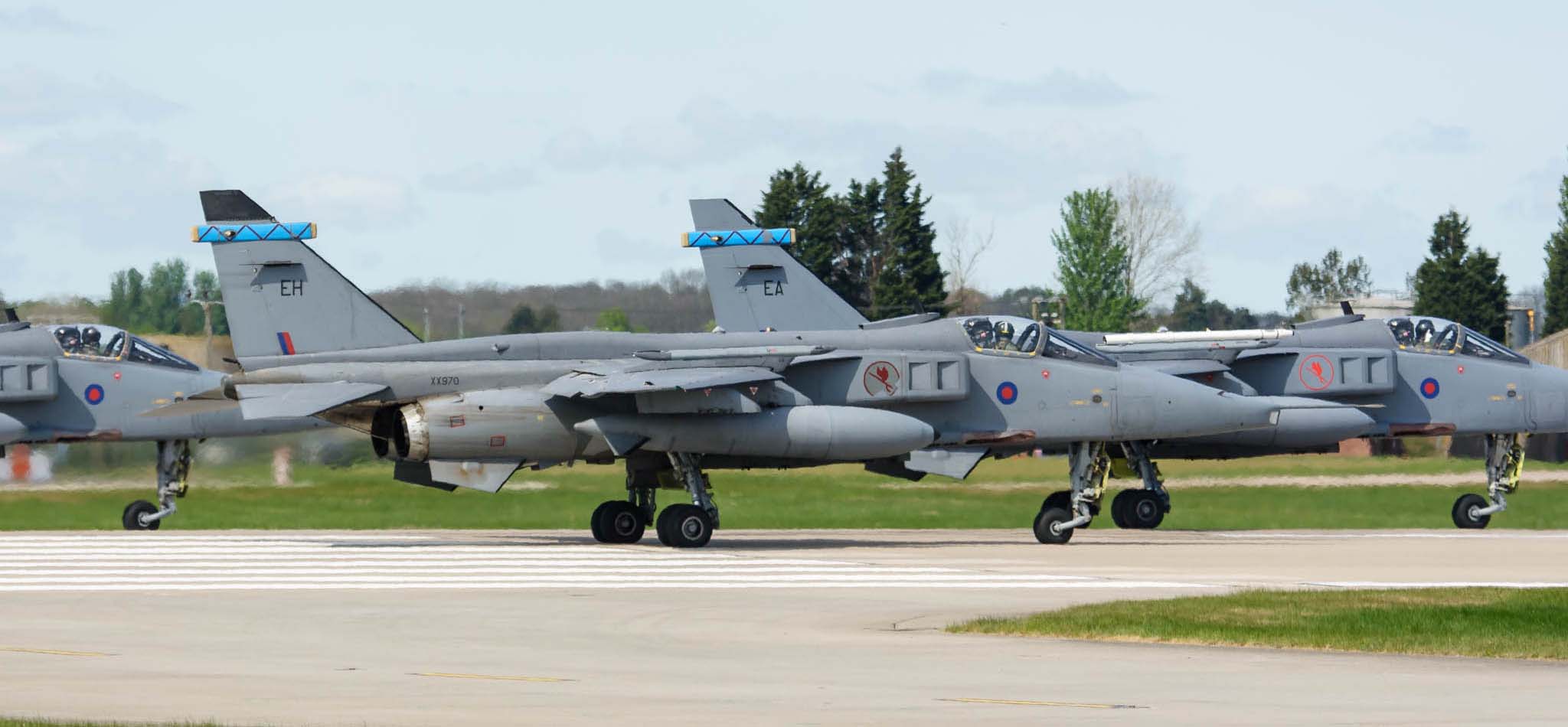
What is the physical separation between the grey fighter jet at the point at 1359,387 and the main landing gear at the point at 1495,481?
16 mm

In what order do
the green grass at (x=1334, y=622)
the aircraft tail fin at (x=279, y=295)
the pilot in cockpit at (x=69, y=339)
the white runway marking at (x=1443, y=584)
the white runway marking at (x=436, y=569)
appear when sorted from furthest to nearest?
1. the pilot in cockpit at (x=69, y=339)
2. the aircraft tail fin at (x=279, y=295)
3. the white runway marking at (x=436, y=569)
4. the white runway marking at (x=1443, y=584)
5. the green grass at (x=1334, y=622)

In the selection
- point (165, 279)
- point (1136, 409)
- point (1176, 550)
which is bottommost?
point (1176, 550)

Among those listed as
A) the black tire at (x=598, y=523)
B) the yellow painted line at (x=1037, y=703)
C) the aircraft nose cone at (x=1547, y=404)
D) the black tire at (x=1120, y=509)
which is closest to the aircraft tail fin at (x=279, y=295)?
the black tire at (x=598, y=523)

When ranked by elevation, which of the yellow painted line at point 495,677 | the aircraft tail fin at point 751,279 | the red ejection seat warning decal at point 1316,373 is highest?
the aircraft tail fin at point 751,279

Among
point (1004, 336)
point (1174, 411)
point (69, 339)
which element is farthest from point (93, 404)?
point (1174, 411)

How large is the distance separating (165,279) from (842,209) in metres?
30.4

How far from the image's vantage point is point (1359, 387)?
3020 centimetres

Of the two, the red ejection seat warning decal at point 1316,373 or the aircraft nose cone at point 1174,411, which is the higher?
the red ejection seat warning decal at point 1316,373

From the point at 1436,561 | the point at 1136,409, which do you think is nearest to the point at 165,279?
the point at 1136,409

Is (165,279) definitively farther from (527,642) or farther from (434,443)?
(527,642)

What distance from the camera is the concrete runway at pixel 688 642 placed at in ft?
35.3

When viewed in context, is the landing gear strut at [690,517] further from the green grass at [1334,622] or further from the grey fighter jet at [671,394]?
the green grass at [1334,622]

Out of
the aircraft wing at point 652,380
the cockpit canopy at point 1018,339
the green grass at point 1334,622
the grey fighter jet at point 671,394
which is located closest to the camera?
the green grass at point 1334,622

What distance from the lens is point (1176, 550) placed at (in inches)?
962
